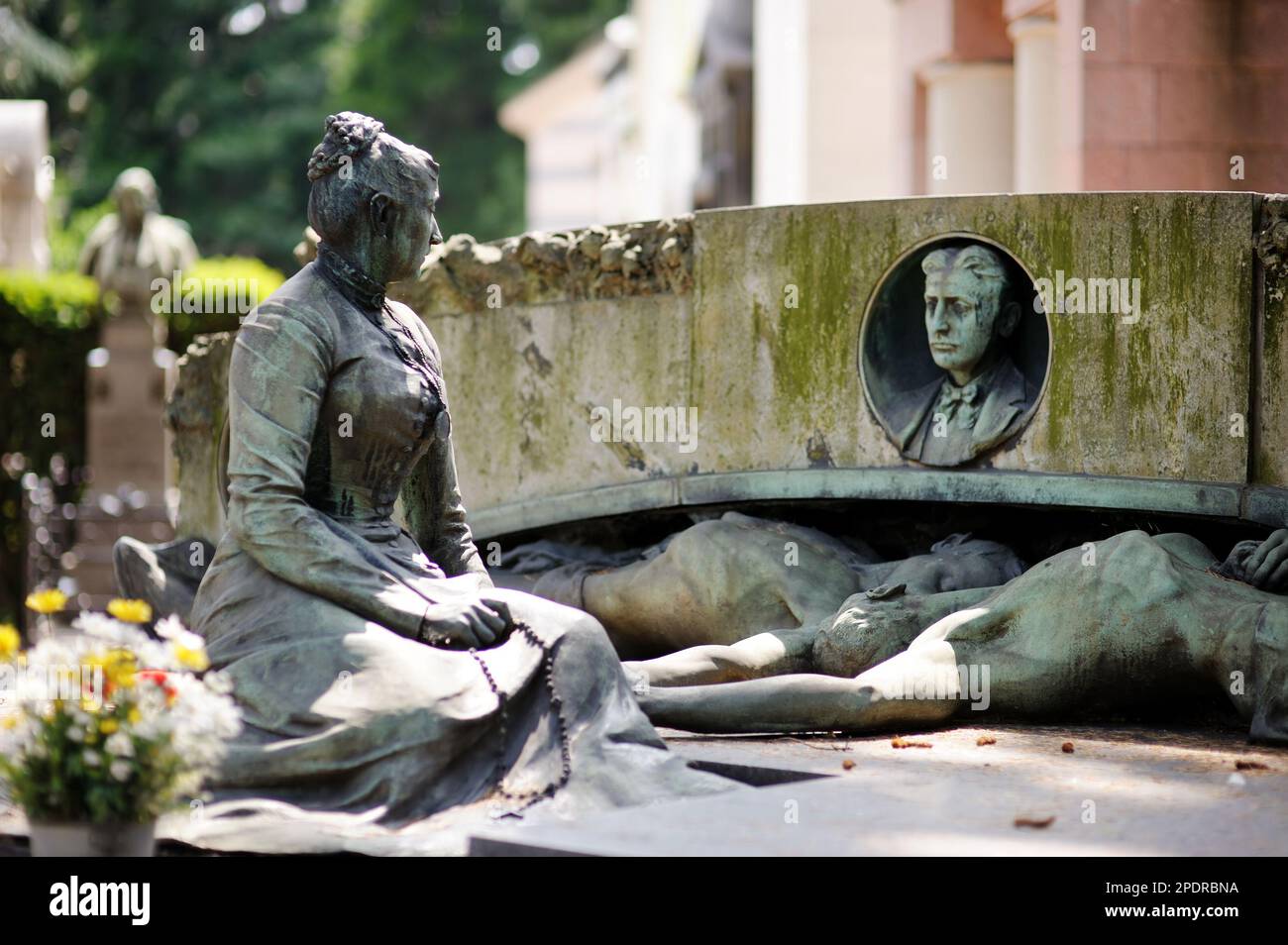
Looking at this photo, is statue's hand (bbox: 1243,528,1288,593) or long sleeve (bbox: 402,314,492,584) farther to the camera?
statue's hand (bbox: 1243,528,1288,593)

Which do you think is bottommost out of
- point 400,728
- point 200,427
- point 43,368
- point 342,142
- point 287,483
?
point 400,728

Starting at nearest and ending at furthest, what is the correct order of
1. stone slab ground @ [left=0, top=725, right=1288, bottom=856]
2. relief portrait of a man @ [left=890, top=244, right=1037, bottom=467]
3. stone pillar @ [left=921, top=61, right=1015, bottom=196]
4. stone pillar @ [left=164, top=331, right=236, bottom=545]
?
stone slab ground @ [left=0, top=725, right=1288, bottom=856] < relief portrait of a man @ [left=890, top=244, right=1037, bottom=467] < stone pillar @ [left=164, top=331, right=236, bottom=545] < stone pillar @ [left=921, top=61, right=1015, bottom=196]

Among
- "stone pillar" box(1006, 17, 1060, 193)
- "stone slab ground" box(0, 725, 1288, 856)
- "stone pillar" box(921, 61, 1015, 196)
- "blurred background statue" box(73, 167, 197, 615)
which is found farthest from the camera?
"blurred background statue" box(73, 167, 197, 615)

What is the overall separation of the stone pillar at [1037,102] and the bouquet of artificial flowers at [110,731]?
10.8m

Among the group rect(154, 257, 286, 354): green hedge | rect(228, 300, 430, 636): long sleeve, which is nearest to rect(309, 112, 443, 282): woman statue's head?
rect(228, 300, 430, 636): long sleeve

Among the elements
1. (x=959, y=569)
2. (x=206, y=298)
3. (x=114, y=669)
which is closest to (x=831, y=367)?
(x=959, y=569)

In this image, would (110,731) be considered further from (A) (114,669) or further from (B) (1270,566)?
(B) (1270,566)

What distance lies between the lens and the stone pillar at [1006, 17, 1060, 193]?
48.7ft

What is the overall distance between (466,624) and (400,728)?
1.49 ft

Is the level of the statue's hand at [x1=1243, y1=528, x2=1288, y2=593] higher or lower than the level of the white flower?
higher

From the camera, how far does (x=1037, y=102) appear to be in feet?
49.0

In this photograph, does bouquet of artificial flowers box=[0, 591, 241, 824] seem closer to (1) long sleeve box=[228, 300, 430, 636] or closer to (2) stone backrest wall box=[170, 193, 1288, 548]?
(1) long sleeve box=[228, 300, 430, 636]

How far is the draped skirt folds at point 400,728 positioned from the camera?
5789 mm
